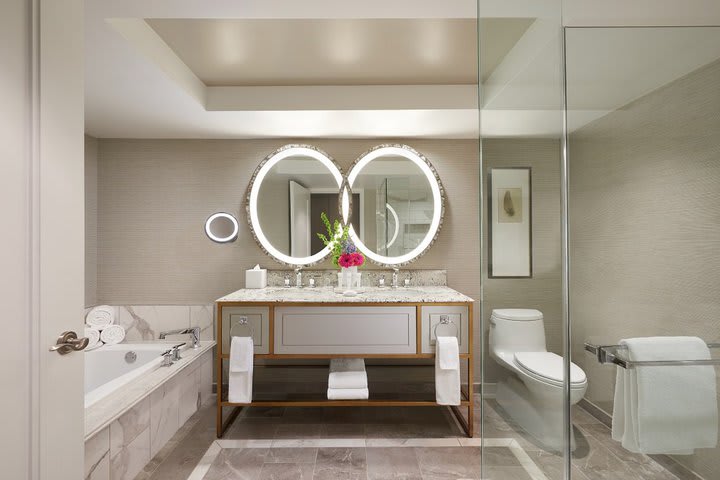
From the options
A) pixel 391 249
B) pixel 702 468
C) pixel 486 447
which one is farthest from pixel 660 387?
pixel 391 249

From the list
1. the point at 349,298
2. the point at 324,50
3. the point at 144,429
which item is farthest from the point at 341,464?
the point at 324,50

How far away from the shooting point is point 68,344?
3.97 ft

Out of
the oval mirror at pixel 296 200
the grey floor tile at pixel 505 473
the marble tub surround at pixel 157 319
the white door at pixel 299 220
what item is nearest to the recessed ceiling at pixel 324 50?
the oval mirror at pixel 296 200

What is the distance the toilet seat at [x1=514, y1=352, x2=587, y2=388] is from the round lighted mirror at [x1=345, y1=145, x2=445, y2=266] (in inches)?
91.2

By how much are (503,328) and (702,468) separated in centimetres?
45

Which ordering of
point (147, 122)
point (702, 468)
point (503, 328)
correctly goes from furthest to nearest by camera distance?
point (147, 122) → point (503, 328) → point (702, 468)

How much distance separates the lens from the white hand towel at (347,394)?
8.18ft

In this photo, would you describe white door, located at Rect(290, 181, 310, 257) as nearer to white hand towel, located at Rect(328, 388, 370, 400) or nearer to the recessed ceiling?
the recessed ceiling

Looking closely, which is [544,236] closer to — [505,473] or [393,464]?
[505,473]

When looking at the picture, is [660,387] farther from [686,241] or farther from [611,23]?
[611,23]

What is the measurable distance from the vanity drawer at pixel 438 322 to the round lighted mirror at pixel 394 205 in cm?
68

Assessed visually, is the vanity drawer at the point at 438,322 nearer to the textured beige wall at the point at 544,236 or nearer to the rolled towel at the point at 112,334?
the textured beige wall at the point at 544,236

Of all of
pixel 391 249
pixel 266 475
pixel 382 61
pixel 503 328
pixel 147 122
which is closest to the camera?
pixel 503 328

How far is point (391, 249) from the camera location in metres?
3.20
